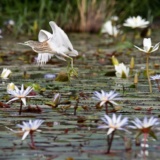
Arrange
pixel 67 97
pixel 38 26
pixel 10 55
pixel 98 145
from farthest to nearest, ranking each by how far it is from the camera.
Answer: pixel 38 26
pixel 10 55
pixel 67 97
pixel 98 145

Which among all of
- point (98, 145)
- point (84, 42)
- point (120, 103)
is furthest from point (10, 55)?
point (98, 145)

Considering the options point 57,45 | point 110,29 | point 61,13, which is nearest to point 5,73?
point 57,45

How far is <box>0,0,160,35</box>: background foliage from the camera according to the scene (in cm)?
998

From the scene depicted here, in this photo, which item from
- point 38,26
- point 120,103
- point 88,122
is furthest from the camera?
point 38,26

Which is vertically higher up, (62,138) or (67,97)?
(67,97)

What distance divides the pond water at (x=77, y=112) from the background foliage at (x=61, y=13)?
113 inches

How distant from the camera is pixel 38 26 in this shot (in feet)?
32.5

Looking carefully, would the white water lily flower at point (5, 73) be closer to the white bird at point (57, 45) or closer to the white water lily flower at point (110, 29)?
the white bird at point (57, 45)

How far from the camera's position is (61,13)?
10188mm

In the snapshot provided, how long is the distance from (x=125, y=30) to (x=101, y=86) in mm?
5526

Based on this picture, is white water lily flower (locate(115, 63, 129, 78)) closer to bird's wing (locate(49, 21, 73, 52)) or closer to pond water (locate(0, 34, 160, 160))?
pond water (locate(0, 34, 160, 160))

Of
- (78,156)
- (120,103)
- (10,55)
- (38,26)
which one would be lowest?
(78,156)

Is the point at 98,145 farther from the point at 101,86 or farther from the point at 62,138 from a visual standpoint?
the point at 101,86

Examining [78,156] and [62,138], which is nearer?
[78,156]
